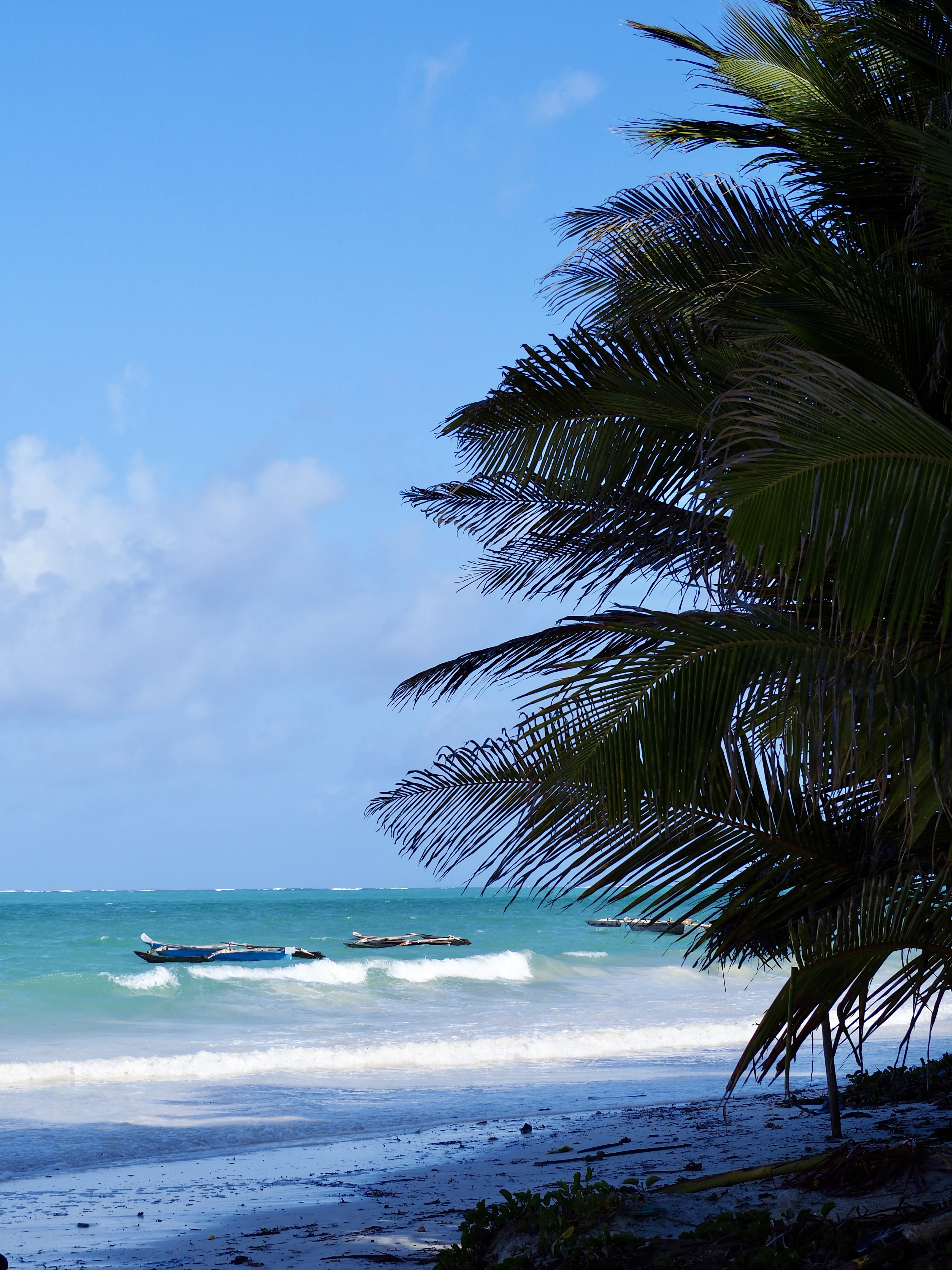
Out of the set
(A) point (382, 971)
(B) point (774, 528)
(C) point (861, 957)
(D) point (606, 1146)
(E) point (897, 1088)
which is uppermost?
(B) point (774, 528)

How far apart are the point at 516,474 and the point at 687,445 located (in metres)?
0.75

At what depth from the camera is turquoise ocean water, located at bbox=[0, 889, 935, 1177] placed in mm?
10148

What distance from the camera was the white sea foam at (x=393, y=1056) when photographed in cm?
1268

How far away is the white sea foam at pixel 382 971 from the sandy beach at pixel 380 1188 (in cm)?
1470

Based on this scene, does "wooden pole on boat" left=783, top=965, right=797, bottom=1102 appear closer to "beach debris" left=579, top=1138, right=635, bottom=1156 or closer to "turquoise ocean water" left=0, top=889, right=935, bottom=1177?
"turquoise ocean water" left=0, top=889, right=935, bottom=1177

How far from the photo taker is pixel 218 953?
91.2 ft

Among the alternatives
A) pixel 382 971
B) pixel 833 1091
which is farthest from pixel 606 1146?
pixel 382 971

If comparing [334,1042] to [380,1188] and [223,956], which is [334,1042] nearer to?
[380,1188]

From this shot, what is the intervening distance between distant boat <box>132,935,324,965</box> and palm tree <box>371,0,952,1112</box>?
24.1 m

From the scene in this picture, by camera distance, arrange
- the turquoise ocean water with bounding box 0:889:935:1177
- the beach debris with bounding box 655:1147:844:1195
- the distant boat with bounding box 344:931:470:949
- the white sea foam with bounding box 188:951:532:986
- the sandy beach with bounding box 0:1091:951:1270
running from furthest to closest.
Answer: the distant boat with bounding box 344:931:470:949 → the white sea foam with bounding box 188:951:532:986 → the turquoise ocean water with bounding box 0:889:935:1177 → the sandy beach with bounding box 0:1091:951:1270 → the beach debris with bounding box 655:1147:844:1195

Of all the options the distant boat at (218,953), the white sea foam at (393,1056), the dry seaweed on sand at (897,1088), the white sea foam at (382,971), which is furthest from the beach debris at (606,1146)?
the distant boat at (218,953)

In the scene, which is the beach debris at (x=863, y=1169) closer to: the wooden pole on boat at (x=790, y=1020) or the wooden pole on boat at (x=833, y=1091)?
the wooden pole on boat at (x=833, y=1091)

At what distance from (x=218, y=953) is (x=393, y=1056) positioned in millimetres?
15146

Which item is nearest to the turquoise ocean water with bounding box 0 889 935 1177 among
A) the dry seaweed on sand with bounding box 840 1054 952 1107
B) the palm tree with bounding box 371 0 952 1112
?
the dry seaweed on sand with bounding box 840 1054 952 1107
